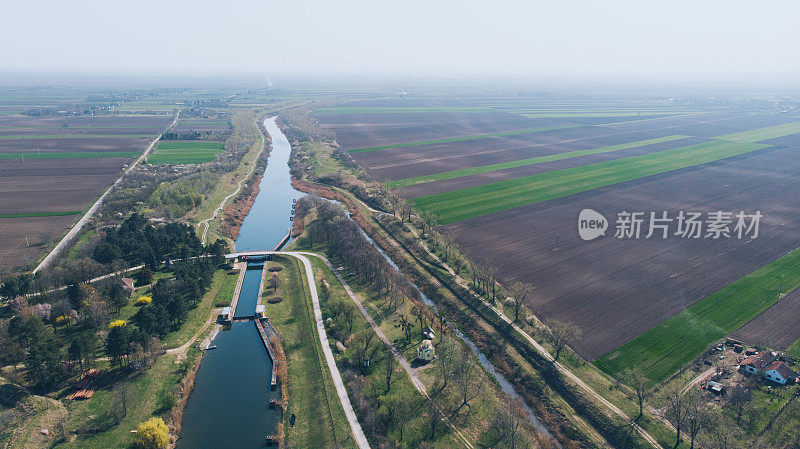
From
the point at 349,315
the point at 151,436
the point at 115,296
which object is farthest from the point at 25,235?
the point at 349,315

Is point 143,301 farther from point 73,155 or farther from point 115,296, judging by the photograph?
point 73,155

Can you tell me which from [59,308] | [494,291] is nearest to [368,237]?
[494,291]

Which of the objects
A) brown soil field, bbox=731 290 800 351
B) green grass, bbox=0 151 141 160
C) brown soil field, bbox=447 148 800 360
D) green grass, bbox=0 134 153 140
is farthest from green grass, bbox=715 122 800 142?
green grass, bbox=0 134 153 140

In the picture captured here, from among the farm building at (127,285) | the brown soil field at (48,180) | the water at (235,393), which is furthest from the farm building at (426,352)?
the brown soil field at (48,180)

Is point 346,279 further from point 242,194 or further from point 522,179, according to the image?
point 522,179

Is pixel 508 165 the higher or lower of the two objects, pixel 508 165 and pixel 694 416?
the higher

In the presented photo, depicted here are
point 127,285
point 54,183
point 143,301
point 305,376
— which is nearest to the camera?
point 305,376
